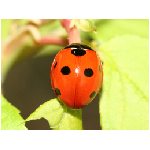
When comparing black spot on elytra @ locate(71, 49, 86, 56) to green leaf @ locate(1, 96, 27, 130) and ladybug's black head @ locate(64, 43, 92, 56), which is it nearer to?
ladybug's black head @ locate(64, 43, 92, 56)

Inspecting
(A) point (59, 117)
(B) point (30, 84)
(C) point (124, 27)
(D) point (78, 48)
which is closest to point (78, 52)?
(D) point (78, 48)

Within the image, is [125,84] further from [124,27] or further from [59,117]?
[124,27]

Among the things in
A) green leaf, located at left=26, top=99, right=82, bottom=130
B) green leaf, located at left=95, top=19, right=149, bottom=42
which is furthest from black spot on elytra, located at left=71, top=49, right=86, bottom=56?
green leaf, located at left=95, top=19, right=149, bottom=42

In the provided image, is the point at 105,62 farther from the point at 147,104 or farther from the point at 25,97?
the point at 25,97

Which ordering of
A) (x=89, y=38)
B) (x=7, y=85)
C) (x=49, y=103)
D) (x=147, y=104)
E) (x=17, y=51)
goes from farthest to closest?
(x=7, y=85), (x=89, y=38), (x=17, y=51), (x=147, y=104), (x=49, y=103)

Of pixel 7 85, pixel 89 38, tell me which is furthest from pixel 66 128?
pixel 7 85

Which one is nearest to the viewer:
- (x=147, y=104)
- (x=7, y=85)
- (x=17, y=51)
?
(x=147, y=104)
